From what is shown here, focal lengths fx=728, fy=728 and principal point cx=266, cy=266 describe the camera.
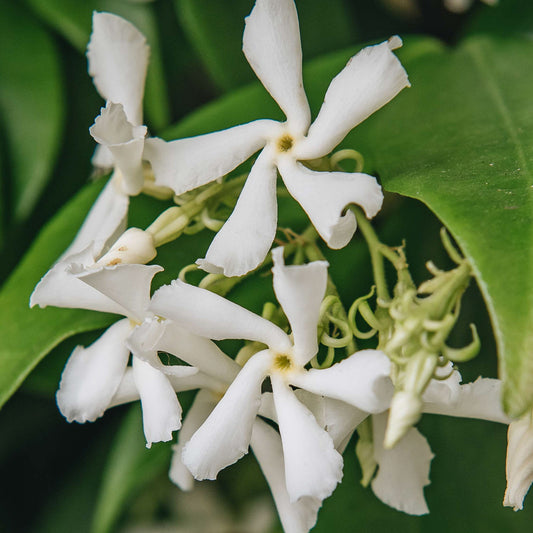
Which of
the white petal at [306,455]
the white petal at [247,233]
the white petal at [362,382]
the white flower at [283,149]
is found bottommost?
the white petal at [306,455]

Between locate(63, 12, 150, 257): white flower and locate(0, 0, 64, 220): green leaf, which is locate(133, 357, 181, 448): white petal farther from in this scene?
locate(0, 0, 64, 220): green leaf

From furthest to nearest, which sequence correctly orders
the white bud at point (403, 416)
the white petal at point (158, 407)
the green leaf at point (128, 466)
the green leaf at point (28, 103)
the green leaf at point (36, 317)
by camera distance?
the green leaf at point (28, 103), the green leaf at point (128, 466), the green leaf at point (36, 317), the white petal at point (158, 407), the white bud at point (403, 416)

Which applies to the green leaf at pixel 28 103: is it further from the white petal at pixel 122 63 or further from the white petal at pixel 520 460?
the white petal at pixel 520 460

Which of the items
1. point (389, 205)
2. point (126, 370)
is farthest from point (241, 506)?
point (126, 370)

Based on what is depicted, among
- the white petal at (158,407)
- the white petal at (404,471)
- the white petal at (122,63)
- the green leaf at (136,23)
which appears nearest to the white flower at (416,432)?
the white petal at (404,471)

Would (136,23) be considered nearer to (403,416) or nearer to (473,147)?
(473,147)

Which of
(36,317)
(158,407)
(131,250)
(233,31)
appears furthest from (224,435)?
(233,31)

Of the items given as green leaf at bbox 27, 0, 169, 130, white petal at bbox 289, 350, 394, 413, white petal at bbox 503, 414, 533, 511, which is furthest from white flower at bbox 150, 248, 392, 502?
green leaf at bbox 27, 0, 169, 130
